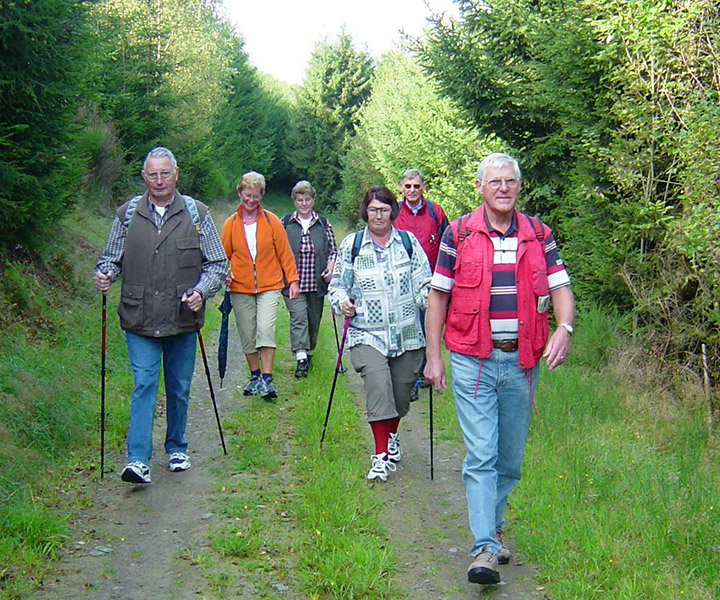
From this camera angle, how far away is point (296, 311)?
1002 cm

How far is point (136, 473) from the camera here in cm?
586

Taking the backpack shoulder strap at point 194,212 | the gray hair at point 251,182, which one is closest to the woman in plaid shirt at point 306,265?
the gray hair at point 251,182

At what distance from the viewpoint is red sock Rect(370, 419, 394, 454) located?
6355 mm

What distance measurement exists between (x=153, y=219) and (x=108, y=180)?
12695 millimetres

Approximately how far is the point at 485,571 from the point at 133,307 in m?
3.15

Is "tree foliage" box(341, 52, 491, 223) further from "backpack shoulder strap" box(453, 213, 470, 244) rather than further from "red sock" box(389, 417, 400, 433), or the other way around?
"backpack shoulder strap" box(453, 213, 470, 244)

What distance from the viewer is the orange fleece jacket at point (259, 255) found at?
894 centimetres

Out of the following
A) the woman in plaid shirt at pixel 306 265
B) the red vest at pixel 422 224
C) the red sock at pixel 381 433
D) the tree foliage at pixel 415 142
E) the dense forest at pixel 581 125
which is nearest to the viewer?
the red sock at pixel 381 433

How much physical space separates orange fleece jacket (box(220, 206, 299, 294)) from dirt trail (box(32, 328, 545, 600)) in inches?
83.8

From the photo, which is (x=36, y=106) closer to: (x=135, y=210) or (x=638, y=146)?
(x=135, y=210)

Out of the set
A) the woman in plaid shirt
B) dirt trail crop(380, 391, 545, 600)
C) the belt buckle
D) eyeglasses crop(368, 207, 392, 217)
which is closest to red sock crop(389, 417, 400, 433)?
dirt trail crop(380, 391, 545, 600)

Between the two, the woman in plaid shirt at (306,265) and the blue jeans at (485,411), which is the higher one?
the woman in plaid shirt at (306,265)

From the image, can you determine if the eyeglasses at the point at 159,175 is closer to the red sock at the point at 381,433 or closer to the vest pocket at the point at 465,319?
the red sock at the point at 381,433

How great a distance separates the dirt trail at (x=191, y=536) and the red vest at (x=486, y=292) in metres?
1.31
